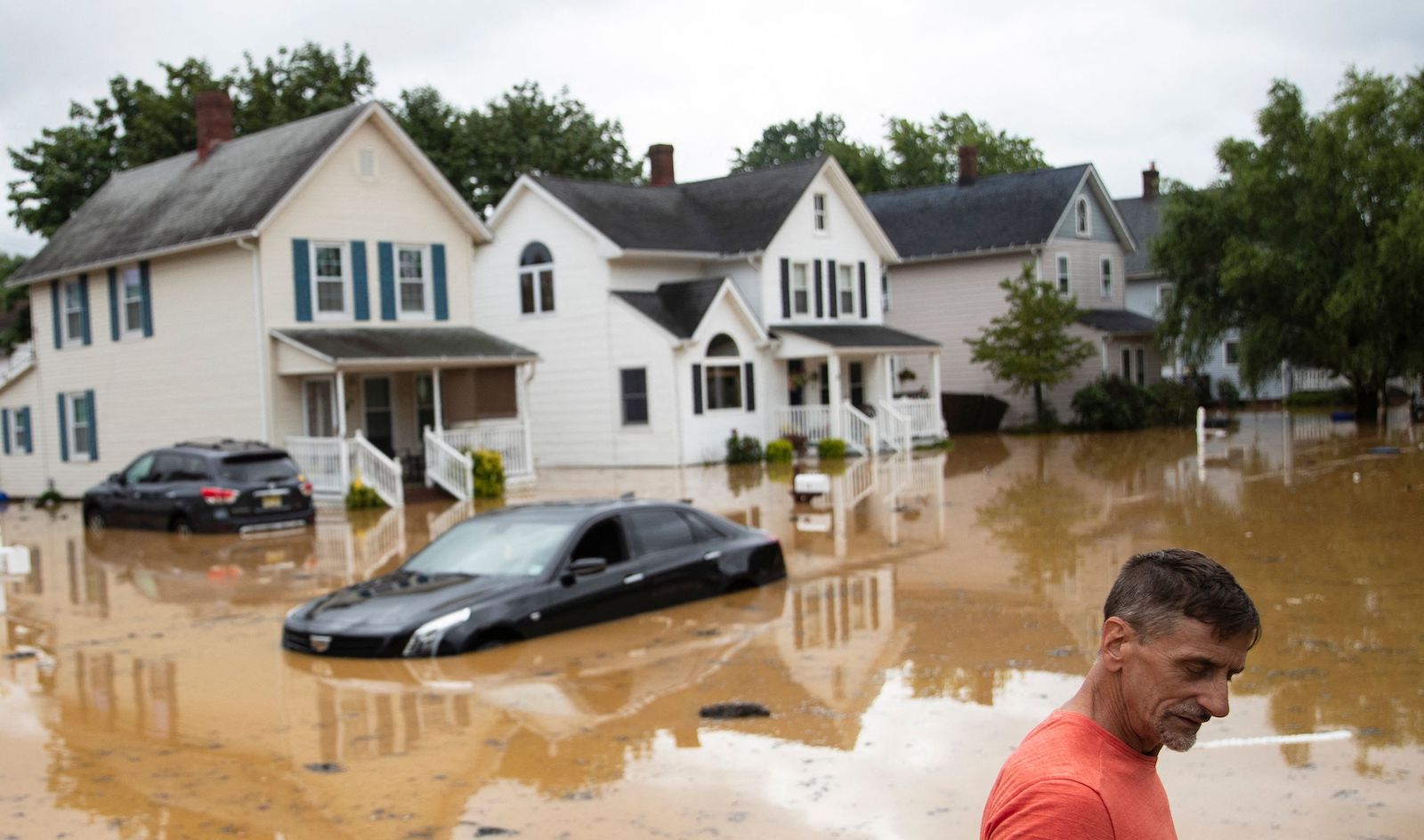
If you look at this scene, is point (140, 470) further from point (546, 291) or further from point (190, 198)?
point (546, 291)

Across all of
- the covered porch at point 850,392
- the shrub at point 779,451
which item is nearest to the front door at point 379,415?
the shrub at point 779,451

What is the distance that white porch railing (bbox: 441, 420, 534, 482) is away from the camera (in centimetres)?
2923

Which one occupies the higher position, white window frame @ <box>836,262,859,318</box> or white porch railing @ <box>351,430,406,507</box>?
white window frame @ <box>836,262,859,318</box>

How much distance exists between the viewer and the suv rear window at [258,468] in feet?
74.2

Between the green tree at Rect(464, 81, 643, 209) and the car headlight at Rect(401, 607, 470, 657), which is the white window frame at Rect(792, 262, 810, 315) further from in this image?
the car headlight at Rect(401, 607, 470, 657)

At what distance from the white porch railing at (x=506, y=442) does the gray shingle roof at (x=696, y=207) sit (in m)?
7.15

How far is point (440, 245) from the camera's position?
3119 centimetres

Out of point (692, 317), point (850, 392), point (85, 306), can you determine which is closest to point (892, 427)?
point (850, 392)

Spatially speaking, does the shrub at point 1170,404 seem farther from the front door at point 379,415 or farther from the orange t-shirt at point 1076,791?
the orange t-shirt at point 1076,791

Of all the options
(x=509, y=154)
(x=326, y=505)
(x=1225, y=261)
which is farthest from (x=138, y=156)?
(x=1225, y=261)

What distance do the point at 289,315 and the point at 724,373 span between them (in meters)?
11.7

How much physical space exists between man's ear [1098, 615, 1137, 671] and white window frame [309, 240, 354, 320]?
27.7m

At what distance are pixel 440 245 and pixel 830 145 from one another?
5338 centimetres

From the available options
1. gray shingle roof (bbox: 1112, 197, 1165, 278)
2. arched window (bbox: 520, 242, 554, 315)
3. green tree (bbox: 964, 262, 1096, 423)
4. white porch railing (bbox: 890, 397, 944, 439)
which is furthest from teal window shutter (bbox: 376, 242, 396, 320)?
gray shingle roof (bbox: 1112, 197, 1165, 278)
